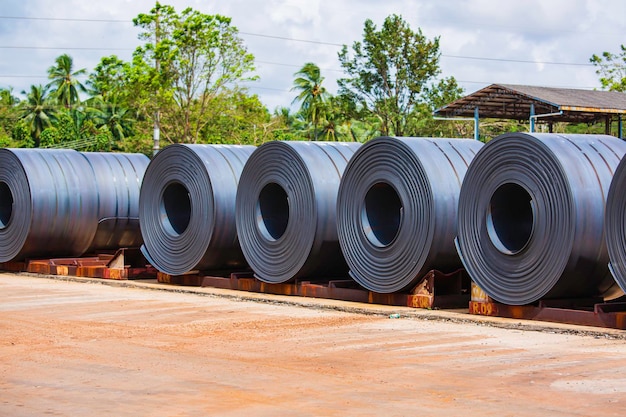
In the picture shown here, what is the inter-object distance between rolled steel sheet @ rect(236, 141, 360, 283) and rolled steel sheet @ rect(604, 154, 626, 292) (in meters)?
5.34

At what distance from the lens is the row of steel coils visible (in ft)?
41.3

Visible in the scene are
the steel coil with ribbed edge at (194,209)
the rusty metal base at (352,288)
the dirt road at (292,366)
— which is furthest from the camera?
the steel coil with ribbed edge at (194,209)

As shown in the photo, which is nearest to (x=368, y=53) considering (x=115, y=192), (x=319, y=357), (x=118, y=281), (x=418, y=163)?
(x=115, y=192)

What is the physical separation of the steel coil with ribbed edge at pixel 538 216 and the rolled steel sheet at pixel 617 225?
0.45 meters

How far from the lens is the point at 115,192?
893 inches

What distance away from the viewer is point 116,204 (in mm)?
22609

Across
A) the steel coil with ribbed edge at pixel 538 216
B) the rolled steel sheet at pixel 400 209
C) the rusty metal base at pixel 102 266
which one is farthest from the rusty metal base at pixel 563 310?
the rusty metal base at pixel 102 266

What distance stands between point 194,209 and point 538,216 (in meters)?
7.28

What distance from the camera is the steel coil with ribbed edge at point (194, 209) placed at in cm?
1816

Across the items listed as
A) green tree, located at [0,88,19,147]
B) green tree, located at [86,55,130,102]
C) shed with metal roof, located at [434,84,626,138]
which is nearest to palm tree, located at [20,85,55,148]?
green tree, located at [0,88,19,147]

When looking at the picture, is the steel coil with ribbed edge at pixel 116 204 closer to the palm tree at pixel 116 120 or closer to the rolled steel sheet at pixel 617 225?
the rolled steel sheet at pixel 617 225

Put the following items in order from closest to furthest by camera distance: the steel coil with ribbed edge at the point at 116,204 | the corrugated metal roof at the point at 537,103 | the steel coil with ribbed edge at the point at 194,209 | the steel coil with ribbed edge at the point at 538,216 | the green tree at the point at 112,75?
1. the steel coil with ribbed edge at the point at 538,216
2. the steel coil with ribbed edge at the point at 194,209
3. the steel coil with ribbed edge at the point at 116,204
4. the corrugated metal roof at the point at 537,103
5. the green tree at the point at 112,75

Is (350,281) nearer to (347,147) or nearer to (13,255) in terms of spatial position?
(347,147)

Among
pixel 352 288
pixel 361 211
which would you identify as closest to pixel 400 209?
pixel 361 211
